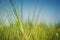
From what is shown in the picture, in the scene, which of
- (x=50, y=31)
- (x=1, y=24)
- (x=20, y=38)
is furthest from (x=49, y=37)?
(x=1, y=24)

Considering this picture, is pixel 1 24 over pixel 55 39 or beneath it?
over

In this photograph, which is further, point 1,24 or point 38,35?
point 1,24

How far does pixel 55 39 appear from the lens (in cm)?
123

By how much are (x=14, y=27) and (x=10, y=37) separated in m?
0.07

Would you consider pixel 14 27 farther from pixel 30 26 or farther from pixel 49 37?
pixel 49 37

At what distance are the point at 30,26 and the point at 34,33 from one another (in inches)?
2.1

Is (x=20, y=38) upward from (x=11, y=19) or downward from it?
downward

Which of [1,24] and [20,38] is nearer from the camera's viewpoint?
[20,38]

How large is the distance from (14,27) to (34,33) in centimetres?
16

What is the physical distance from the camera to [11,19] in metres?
1.06

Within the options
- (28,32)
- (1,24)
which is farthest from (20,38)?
(1,24)

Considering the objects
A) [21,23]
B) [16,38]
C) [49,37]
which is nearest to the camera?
[21,23]

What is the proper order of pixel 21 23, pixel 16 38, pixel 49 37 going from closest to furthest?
pixel 21 23 → pixel 16 38 → pixel 49 37

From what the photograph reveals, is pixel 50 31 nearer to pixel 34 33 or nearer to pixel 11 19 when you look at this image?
pixel 34 33
